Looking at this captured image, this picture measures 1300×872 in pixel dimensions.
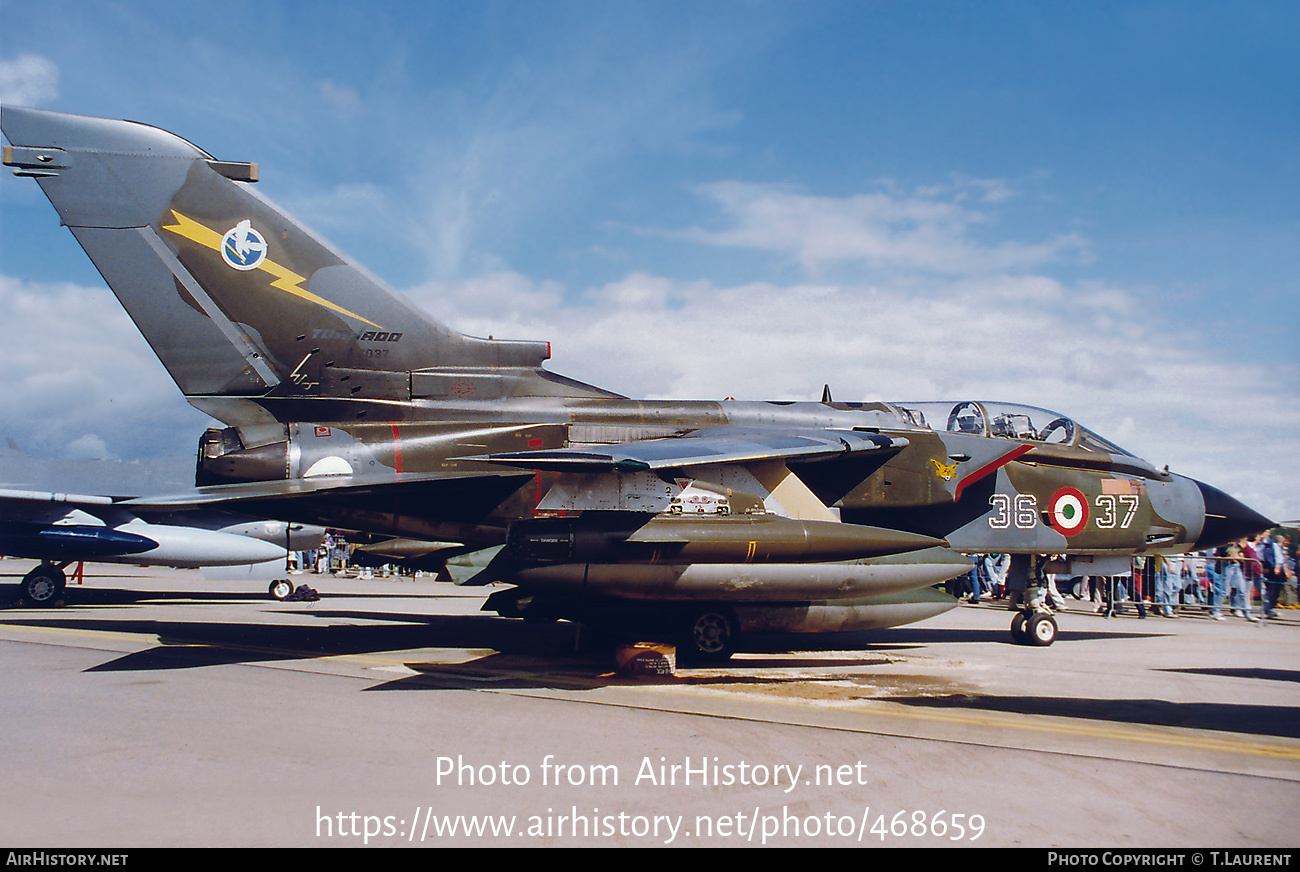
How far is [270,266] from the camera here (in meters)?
8.75

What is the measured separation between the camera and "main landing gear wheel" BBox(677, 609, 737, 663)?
8719mm

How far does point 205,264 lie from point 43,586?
1042cm

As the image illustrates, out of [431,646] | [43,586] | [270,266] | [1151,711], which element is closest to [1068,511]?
[1151,711]

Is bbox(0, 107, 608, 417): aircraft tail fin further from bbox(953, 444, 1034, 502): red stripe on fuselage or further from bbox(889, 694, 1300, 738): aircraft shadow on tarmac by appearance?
bbox(889, 694, 1300, 738): aircraft shadow on tarmac

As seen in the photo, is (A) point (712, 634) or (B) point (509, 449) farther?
(B) point (509, 449)

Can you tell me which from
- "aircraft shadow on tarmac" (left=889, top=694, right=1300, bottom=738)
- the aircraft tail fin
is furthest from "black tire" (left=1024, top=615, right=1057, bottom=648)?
the aircraft tail fin

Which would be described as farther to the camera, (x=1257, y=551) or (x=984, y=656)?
(x=1257, y=551)

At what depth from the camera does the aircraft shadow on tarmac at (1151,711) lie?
616 centimetres

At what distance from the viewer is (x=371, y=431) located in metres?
8.64

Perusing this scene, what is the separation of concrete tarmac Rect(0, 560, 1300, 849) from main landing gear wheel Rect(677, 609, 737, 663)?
0.30 meters

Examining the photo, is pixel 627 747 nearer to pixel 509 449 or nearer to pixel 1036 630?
pixel 509 449
